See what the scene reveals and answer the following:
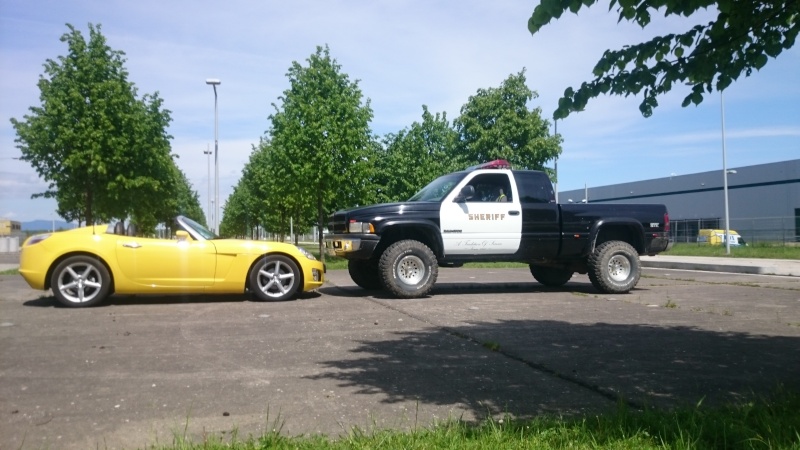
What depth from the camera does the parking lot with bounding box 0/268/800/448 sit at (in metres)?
3.96

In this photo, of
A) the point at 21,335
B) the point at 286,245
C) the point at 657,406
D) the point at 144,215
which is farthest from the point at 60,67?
the point at 657,406

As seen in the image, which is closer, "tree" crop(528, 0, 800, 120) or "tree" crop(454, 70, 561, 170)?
"tree" crop(528, 0, 800, 120)

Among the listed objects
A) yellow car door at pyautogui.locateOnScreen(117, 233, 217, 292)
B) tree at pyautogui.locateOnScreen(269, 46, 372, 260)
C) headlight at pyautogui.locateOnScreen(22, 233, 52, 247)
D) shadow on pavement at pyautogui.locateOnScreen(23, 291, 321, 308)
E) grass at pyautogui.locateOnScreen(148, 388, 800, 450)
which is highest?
tree at pyautogui.locateOnScreen(269, 46, 372, 260)

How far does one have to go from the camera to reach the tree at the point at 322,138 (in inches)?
906

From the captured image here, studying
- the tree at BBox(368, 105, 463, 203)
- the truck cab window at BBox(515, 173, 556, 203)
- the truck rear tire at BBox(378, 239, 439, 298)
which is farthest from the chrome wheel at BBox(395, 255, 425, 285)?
the tree at BBox(368, 105, 463, 203)

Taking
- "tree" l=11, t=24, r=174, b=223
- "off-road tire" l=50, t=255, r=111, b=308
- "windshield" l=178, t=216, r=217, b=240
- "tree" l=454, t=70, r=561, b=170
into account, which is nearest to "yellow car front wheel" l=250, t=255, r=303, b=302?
"windshield" l=178, t=216, r=217, b=240

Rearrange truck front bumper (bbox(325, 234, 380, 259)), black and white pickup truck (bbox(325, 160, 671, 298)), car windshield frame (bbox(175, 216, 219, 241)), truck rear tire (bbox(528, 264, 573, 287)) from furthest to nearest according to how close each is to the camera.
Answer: truck rear tire (bbox(528, 264, 573, 287))
black and white pickup truck (bbox(325, 160, 671, 298))
truck front bumper (bbox(325, 234, 380, 259))
car windshield frame (bbox(175, 216, 219, 241))

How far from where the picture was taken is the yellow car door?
9.19 metres

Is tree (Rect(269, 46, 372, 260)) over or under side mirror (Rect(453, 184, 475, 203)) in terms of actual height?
over

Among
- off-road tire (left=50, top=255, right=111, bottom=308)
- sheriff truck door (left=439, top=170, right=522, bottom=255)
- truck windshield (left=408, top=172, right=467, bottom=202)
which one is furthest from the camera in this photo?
truck windshield (left=408, top=172, right=467, bottom=202)

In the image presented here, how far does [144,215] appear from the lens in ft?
99.2

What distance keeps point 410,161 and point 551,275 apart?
20.0 m

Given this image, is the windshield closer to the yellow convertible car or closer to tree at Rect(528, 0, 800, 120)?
the yellow convertible car

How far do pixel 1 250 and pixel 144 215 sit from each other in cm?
2441
